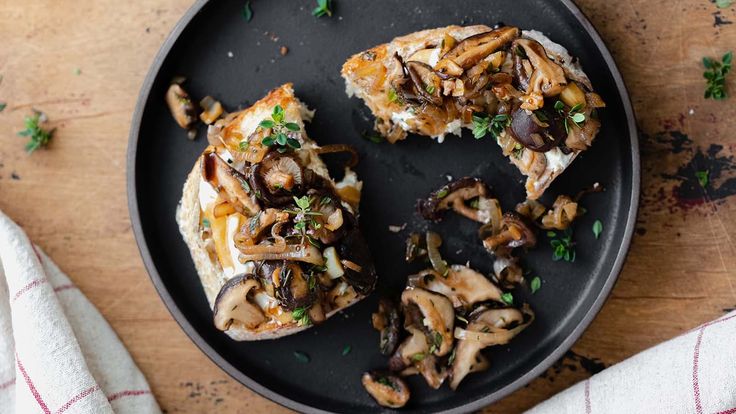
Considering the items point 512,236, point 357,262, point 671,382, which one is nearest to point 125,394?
point 357,262

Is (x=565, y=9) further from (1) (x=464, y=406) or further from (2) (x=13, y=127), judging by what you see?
(2) (x=13, y=127)

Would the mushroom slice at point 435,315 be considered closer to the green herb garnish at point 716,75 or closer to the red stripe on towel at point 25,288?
the green herb garnish at point 716,75

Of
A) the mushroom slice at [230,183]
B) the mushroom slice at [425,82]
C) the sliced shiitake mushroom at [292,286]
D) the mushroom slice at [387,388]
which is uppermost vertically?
the mushroom slice at [425,82]

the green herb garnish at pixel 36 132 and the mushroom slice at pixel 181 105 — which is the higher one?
the mushroom slice at pixel 181 105

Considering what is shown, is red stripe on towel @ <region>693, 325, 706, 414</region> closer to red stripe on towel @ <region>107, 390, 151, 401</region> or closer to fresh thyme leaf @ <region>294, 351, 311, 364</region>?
fresh thyme leaf @ <region>294, 351, 311, 364</region>

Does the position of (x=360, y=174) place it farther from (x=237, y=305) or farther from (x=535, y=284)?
(x=535, y=284)

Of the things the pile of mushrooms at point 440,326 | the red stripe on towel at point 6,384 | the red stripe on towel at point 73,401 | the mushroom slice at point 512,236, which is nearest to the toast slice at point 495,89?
the mushroom slice at point 512,236
